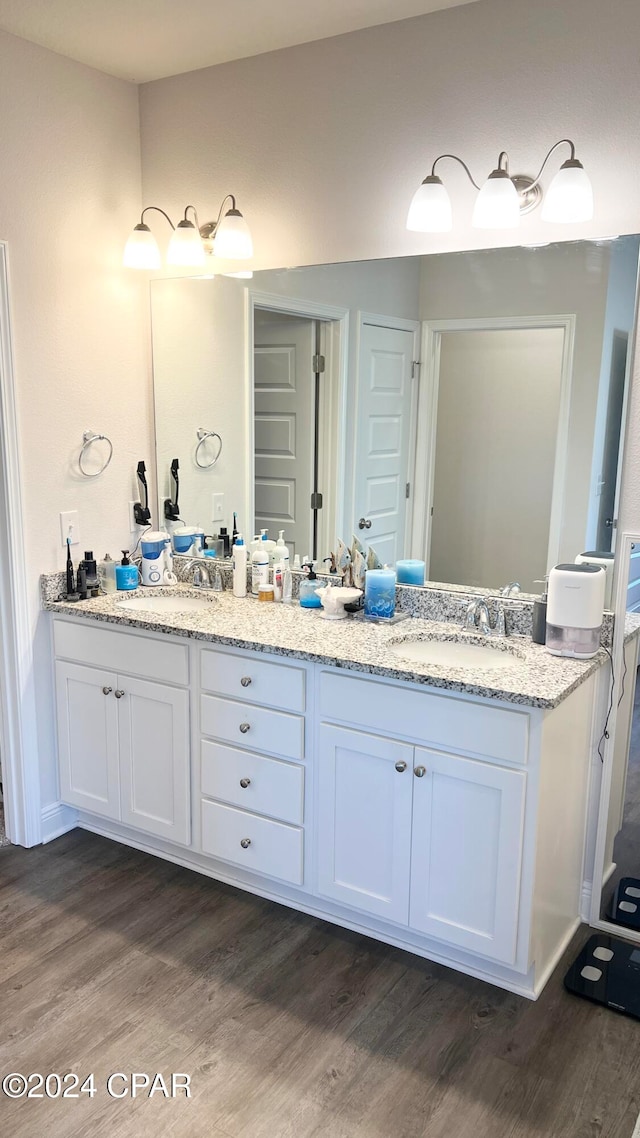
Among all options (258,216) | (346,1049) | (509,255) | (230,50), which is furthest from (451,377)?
(346,1049)

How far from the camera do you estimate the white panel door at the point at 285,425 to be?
281 cm

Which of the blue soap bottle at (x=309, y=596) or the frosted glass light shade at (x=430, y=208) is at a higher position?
the frosted glass light shade at (x=430, y=208)

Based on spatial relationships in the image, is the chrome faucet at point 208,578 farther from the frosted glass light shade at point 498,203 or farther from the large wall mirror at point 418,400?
the frosted glass light shade at point 498,203

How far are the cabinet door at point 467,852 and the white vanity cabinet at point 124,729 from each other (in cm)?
83

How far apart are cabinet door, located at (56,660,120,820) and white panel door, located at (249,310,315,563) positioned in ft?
2.63

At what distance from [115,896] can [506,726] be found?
1.42m

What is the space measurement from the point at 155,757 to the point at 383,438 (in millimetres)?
1263

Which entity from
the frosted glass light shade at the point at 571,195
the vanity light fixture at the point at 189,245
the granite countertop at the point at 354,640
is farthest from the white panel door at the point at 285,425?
the frosted glass light shade at the point at 571,195

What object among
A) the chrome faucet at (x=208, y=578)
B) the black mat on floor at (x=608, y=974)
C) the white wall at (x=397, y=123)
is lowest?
the black mat on floor at (x=608, y=974)

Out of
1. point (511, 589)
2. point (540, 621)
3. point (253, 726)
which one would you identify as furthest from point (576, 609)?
point (253, 726)

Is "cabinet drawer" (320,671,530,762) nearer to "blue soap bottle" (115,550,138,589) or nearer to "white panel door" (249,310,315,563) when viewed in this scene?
"white panel door" (249,310,315,563)

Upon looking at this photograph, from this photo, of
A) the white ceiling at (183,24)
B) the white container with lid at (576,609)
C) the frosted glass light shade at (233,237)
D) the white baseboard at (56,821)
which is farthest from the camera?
the white baseboard at (56,821)

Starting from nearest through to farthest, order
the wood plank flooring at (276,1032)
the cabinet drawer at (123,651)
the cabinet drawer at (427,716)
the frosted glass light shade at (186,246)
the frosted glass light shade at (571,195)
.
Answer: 1. the wood plank flooring at (276,1032)
2. the cabinet drawer at (427,716)
3. the frosted glass light shade at (571,195)
4. the cabinet drawer at (123,651)
5. the frosted glass light shade at (186,246)

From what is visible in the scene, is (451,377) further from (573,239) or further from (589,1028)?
(589,1028)
